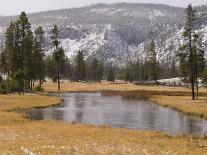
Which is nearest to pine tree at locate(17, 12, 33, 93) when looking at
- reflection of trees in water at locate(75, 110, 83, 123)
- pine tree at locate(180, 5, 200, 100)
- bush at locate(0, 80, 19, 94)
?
bush at locate(0, 80, 19, 94)

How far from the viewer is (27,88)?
100688mm

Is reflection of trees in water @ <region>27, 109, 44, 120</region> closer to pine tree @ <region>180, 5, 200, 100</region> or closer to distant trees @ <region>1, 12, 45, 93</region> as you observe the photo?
pine tree @ <region>180, 5, 200, 100</region>

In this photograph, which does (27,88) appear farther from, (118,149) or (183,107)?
(118,149)

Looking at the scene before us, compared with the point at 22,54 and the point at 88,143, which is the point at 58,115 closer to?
the point at 88,143

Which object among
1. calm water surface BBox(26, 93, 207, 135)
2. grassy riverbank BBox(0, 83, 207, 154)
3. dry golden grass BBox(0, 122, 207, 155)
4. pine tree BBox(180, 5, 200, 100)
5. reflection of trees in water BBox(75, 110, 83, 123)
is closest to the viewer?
dry golden grass BBox(0, 122, 207, 155)

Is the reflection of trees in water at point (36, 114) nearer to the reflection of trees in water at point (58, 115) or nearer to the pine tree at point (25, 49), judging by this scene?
the reflection of trees in water at point (58, 115)

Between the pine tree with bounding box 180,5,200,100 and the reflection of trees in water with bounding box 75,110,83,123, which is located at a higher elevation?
the pine tree with bounding box 180,5,200,100

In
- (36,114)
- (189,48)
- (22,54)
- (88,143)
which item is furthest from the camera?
(22,54)

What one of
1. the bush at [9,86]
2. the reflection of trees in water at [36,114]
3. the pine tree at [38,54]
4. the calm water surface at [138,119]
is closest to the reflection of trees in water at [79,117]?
the calm water surface at [138,119]

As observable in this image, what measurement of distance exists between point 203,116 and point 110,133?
20.7m

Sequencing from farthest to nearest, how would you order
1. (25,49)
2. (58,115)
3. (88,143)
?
(25,49), (58,115), (88,143)

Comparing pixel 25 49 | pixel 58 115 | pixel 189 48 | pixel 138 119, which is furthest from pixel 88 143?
pixel 25 49

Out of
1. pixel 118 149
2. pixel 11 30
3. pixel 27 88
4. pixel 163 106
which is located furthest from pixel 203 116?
pixel 11 30

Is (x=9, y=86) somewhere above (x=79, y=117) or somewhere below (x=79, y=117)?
above
